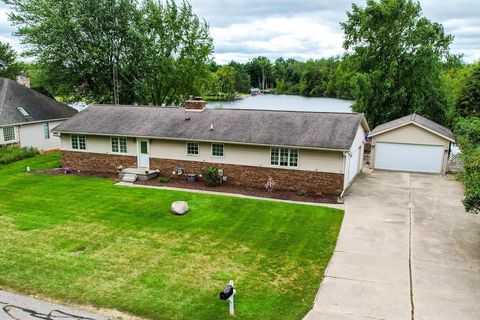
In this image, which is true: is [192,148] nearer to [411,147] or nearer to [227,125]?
[227,125]

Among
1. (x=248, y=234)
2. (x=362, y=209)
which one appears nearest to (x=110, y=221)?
(x=248, y=234)

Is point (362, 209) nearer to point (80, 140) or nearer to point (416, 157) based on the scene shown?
point (416, 157)

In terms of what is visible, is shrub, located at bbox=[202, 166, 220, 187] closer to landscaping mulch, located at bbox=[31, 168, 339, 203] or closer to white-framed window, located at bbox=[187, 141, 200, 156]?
landscaping mulch, located at bbox=[31, 168, 339, 203]

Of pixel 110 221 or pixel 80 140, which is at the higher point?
pixel 80 140

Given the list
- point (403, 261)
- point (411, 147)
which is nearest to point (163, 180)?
point (403, 261)

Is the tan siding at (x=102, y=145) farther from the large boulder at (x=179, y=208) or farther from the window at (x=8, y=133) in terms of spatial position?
the large boulder at (x=179, y=208)

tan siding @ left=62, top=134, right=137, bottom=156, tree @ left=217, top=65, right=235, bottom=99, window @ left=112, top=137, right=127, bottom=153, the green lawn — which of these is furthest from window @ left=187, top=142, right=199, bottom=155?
tree @ left=217, top=65, right=235, bottom=99

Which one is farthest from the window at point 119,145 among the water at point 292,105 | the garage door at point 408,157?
the water at point 292,105
